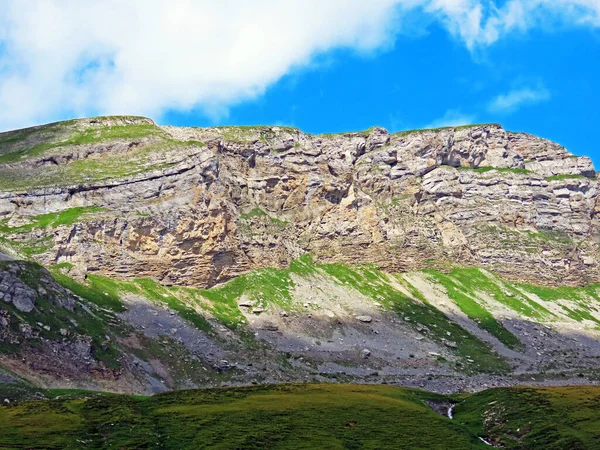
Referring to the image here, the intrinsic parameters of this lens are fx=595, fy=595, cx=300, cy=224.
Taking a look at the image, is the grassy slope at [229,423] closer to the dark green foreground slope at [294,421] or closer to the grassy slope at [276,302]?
the dark green foreground slope at [294,421]

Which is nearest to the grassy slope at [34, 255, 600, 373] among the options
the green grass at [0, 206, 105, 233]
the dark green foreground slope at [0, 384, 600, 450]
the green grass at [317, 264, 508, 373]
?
the green grass at [317, 264, 508, 373]

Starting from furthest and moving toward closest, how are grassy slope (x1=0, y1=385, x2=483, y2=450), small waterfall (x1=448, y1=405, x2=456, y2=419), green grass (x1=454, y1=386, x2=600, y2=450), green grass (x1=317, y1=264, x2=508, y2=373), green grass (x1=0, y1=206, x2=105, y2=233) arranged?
green grass (x1=0, y1=206, x2=105, y2=233) < green grass (x1=317, y1=264, x2=508, y2=373) < small waterfall (x1=448, y1=405, x2=456, y2=419) < green grass (x1=454, y1=386, x2=600, y2=450) < grassy slope (x1=0, y1=385, x2=483, y2=450)

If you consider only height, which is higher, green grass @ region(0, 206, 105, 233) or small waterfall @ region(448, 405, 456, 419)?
green grass @ region(0, 206, 105, 233)

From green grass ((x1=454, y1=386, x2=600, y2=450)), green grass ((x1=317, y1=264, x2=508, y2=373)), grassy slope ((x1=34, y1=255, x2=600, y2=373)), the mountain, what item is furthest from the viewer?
green grass ((x1=317, y1=264, x2=508, y2=373))

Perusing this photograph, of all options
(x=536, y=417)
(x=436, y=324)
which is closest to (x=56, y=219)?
(x=436, y=324)

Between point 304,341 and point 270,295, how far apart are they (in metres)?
23.5

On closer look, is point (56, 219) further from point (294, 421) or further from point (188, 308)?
point (294, 421)

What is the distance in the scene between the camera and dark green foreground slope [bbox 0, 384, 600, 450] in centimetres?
5978

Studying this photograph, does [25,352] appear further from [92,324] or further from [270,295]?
[270,295]

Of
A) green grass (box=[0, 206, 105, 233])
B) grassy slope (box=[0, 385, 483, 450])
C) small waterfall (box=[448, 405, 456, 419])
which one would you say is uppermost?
green grass (box=[0, 206, 105, 233])

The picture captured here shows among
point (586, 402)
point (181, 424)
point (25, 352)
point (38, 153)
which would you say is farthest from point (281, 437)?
point (38, 153)

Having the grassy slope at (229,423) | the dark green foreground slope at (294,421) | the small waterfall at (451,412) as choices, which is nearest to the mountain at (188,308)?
the dark green foreground slope at (294,421)

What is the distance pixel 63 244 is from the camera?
529 ft

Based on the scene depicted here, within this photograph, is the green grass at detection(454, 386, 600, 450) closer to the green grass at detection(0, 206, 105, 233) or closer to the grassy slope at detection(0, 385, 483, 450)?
the grassy slope at detection(0, 385, 483, 450)
